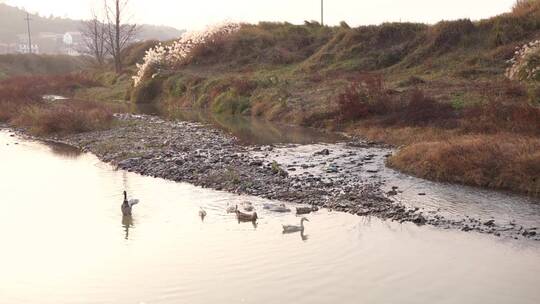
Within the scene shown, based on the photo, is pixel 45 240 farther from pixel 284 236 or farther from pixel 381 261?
pixel 381 261

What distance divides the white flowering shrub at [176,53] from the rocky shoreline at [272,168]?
58.1ft

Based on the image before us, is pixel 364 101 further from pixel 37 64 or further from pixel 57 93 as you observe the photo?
pixel 37 64

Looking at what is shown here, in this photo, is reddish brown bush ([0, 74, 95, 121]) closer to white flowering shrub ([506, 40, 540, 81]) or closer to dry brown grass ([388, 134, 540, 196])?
dry brown grass ([388, 134, 540, 196])

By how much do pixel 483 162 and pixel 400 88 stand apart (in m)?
12.4

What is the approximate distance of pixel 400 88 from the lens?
2602 cm

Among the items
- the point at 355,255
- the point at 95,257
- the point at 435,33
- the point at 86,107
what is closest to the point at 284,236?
the point at 355,255

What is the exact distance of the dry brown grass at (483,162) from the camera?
1319cm

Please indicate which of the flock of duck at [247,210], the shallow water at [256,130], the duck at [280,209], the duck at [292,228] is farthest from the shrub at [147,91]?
the duck at [292,228]

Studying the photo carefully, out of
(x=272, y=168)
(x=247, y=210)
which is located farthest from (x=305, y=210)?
(x=272, y=168)

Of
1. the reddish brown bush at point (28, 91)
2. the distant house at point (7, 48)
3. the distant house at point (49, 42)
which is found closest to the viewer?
the reddish brown bush at point (28, 91)

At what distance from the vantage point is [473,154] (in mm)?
14273

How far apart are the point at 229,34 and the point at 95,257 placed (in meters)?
36.8

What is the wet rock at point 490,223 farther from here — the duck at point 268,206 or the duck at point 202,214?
the duck at point 202,214

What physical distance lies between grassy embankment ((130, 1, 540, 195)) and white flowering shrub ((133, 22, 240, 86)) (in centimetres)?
56
